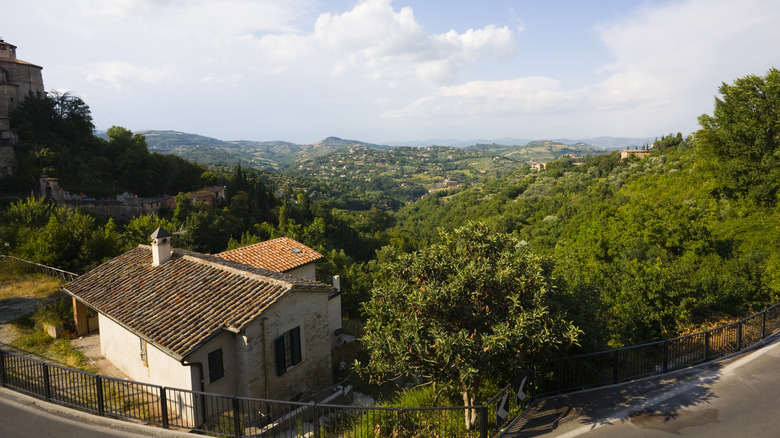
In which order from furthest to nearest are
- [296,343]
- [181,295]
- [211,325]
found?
[296,343] → [181,295] → [211,325]

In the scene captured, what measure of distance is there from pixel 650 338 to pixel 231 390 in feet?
44.6

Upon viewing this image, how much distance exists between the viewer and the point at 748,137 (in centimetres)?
2744

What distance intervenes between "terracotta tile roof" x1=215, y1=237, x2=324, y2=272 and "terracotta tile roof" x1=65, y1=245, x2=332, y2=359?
2.67m

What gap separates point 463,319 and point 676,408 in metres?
5.08

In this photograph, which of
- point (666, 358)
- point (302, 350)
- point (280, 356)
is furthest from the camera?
point (302, 350)

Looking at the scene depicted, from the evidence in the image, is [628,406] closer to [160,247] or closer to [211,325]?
[211,325]

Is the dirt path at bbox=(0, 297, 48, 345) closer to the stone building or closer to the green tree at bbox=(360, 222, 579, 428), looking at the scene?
the green tree at bbox=(360, 222, 579, 428)

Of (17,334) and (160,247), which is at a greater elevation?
(160,247)

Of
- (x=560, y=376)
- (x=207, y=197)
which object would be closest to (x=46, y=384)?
(x=560, y=376)

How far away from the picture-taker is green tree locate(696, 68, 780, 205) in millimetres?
26062

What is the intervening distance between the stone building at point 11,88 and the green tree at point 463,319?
57823mm

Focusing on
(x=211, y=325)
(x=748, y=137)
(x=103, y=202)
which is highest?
(x=748, y=137)

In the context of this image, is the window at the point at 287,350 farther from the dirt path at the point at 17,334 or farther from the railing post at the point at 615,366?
the railing post at the point at 615,366

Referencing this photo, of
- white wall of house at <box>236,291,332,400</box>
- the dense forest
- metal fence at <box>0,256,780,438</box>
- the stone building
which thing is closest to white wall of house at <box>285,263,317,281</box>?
the dense forest
